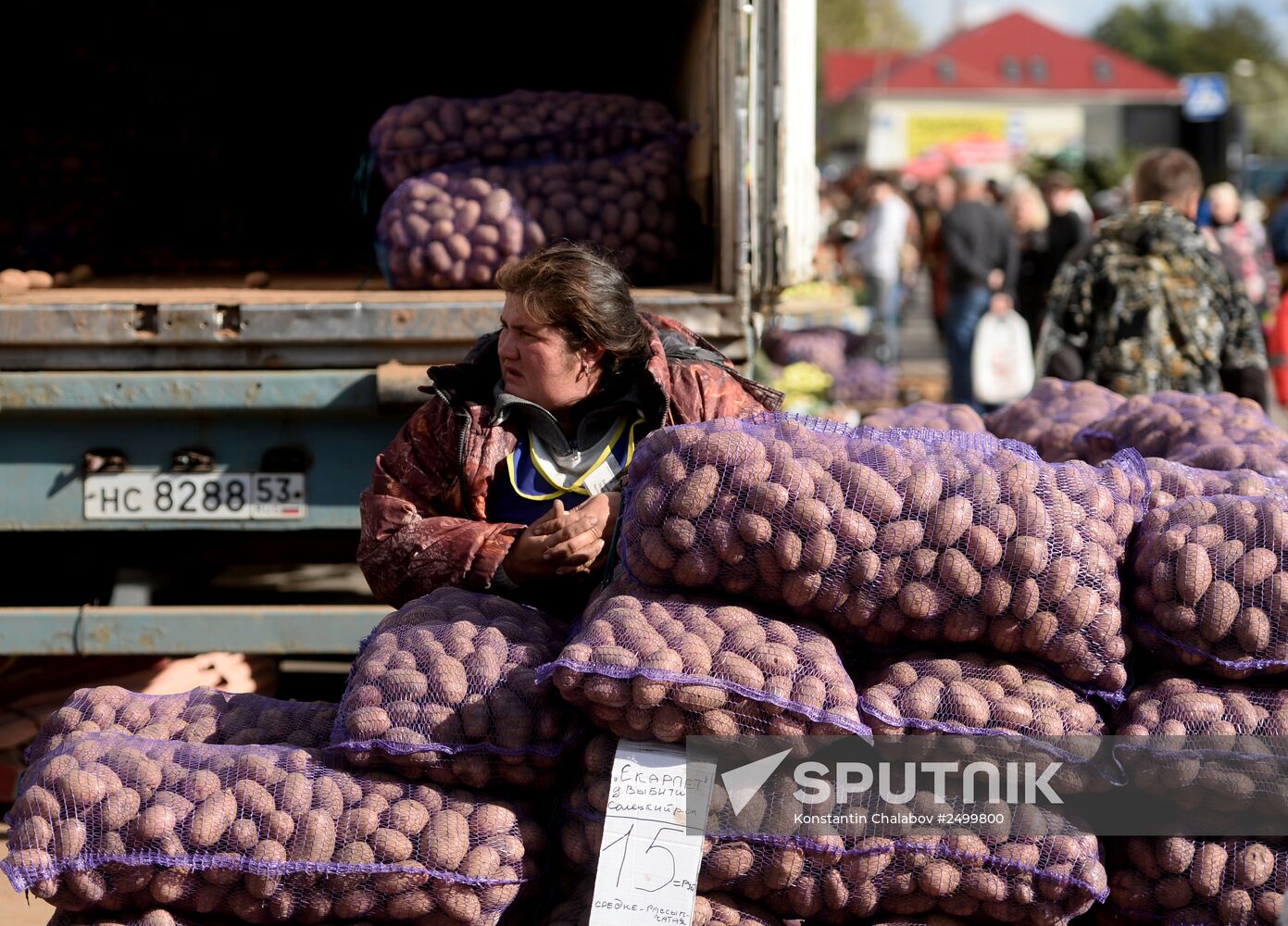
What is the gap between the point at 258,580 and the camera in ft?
17.9

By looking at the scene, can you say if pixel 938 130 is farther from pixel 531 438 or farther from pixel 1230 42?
pixel 531 438

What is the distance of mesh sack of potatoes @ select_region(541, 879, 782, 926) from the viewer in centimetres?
226

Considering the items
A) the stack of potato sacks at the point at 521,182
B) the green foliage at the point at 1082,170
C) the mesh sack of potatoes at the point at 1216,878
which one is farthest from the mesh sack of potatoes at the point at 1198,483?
the green foliage at the point at 1082,170

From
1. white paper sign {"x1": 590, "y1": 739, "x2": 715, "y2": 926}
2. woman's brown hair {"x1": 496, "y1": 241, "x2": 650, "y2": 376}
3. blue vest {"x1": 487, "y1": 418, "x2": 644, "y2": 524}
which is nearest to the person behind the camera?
white paper sign {"x1": 590, "y1": 739, "x2": 715, "y2": 926}

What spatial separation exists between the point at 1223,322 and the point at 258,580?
3.68m

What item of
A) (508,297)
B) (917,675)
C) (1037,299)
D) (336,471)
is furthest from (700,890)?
(1037,299)

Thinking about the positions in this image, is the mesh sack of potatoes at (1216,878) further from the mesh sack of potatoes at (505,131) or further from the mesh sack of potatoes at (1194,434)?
the mesh sack of potatoes at (505,131)

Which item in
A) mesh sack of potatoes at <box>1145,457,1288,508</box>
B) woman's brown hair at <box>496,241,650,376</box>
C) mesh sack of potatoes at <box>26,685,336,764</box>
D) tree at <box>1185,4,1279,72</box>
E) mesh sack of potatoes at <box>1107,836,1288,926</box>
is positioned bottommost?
mesh sack of potatoes at <box>1107,836,1288,926</box>

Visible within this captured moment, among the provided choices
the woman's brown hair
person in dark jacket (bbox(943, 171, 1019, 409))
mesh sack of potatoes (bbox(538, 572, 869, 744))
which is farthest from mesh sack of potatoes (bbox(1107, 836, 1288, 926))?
person in dark jacket (bbox(943, 171, 1019, 409))

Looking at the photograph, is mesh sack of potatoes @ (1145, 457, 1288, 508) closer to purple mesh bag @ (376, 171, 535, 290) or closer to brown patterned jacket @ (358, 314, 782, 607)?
brown patterned jacket @ (358, 314, 782, 607)

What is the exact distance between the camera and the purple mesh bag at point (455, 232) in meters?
4.18

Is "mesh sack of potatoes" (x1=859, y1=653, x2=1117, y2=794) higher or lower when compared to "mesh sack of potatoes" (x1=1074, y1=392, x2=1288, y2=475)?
lower

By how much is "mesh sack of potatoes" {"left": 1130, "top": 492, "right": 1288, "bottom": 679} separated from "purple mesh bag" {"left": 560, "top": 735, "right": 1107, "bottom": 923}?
0.35 m

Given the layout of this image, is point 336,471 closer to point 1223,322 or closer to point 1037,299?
point 1223,322
